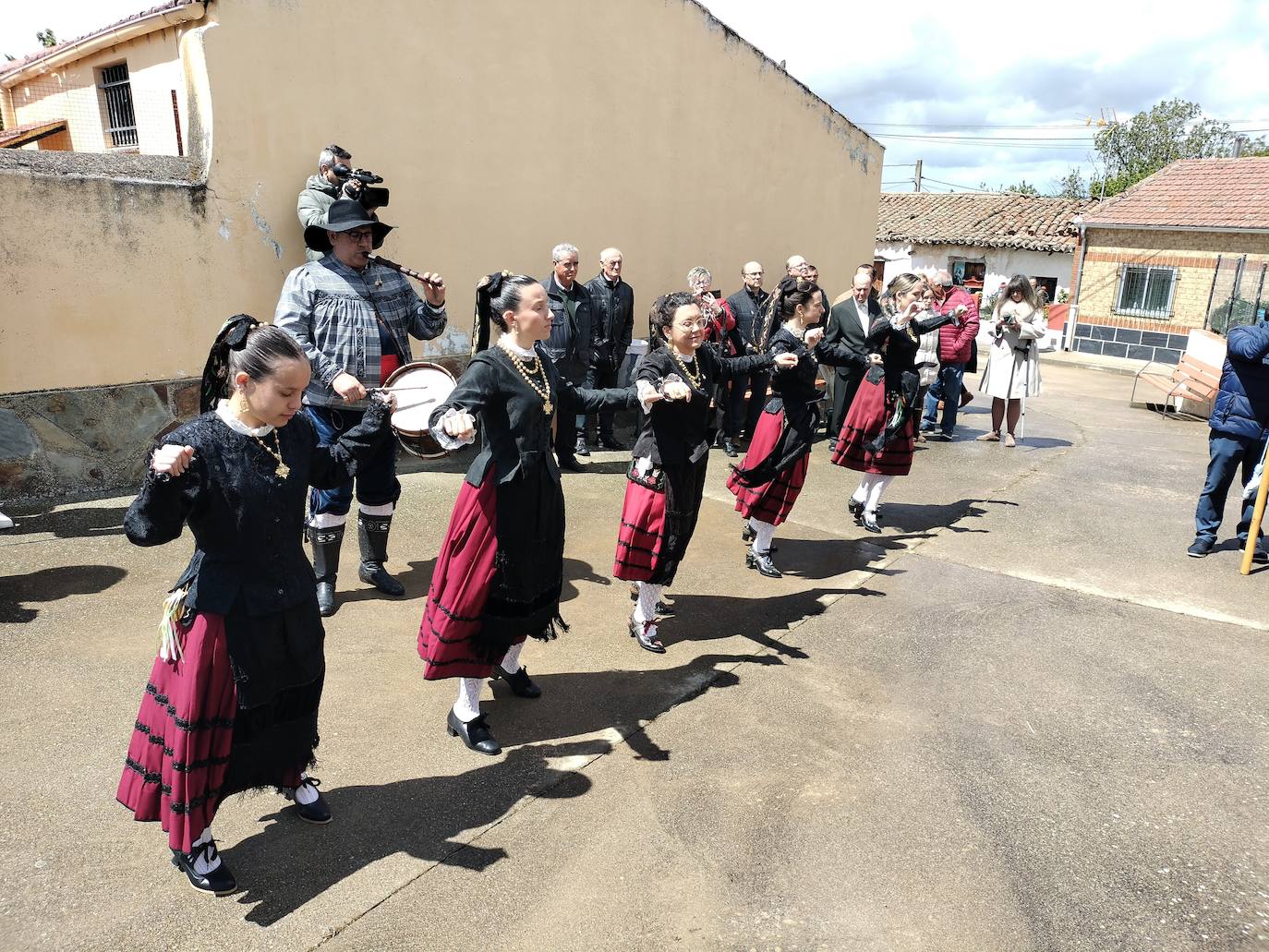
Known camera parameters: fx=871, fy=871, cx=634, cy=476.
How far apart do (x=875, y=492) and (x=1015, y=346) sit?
4.43 metres

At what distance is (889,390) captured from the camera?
21.5ft

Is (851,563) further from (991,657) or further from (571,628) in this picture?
(571,628)

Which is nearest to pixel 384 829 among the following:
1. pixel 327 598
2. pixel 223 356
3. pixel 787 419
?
pixel 223 356

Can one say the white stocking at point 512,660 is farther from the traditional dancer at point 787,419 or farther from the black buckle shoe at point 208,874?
the traditional dancer at point 787,419

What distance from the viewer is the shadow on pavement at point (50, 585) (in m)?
4.46

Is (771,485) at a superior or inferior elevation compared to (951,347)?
inferior

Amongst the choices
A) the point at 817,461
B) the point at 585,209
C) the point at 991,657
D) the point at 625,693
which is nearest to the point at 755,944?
the point at 625,693

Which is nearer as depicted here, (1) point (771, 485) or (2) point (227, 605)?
(2) point (227, 605)

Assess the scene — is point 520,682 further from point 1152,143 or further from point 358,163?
point 1152,143

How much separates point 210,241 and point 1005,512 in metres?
6.76

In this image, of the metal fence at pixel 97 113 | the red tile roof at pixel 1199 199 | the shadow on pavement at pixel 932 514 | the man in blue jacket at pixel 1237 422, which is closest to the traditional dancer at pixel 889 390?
the shadow on pavement at pixel 932 514

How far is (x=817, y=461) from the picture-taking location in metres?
9.23

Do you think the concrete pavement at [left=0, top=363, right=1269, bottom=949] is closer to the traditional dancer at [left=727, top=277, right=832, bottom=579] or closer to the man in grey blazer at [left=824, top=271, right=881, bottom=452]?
the traditional dancer at [left=727, top=277, right=832, bottom=579]

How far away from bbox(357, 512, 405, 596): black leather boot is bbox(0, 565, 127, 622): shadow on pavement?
1.10 meters
